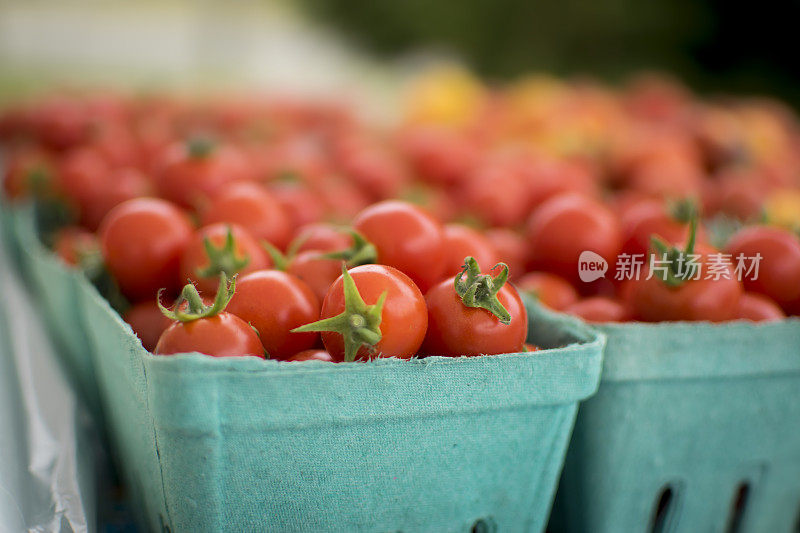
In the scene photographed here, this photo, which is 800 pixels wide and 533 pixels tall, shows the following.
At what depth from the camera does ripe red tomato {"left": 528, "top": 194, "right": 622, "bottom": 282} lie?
1074 mm

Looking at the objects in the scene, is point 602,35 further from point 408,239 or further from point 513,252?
point 408,239

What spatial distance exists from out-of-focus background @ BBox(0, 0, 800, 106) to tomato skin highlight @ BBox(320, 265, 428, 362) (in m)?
2.72

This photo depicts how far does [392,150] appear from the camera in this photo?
2.22m

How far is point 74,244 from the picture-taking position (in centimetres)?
131

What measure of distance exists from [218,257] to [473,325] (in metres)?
0.33

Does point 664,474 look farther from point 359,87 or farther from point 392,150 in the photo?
point 359,87

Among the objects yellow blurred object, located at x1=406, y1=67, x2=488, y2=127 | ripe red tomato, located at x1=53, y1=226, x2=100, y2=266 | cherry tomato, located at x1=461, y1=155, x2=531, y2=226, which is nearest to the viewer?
ripe red tomato, located at x1=53, y1=226, x2=100, y2=266

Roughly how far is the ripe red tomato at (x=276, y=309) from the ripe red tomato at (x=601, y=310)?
0.40m

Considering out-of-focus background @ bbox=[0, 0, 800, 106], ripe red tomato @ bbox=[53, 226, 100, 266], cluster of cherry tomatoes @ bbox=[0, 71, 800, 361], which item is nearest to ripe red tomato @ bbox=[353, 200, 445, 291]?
cluster of cherry tomatoes @ bbox=[0, 71, 800, 361]

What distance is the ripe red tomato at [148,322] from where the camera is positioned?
889 mm

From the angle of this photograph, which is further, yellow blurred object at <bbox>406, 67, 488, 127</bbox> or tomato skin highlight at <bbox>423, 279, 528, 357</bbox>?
yellow blurred object at <bbox>406, 67, 488, 127</bbox>

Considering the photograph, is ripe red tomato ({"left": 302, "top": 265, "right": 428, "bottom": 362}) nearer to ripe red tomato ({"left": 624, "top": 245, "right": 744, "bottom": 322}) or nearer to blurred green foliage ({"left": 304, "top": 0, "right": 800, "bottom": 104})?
ripe red tomato ({"left": 624, "top": 245, "right": 744, "bottom": 322})

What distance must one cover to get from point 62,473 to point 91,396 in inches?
13.2

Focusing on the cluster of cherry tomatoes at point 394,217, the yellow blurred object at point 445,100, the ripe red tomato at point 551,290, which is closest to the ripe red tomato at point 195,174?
the cluster of cherry tomatoes at point 394,217
